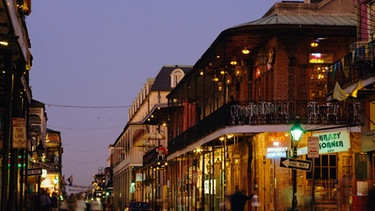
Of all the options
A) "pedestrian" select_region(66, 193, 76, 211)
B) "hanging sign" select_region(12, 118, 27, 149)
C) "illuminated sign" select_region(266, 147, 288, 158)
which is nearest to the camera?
"hanging sign" select_region(12, 118, 27, 149)

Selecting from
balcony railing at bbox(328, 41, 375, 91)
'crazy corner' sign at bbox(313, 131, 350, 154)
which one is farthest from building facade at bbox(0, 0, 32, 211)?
'crazy corner' sign at bbox(313, 131, 350, 154)

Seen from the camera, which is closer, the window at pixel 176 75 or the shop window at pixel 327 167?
the shop window at pixel 327 167

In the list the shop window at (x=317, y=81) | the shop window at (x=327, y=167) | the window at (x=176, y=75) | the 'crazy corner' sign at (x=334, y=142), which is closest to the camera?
the 'crazy corner' sign at (x=334, y=142)

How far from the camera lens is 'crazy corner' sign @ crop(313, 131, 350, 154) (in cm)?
2744

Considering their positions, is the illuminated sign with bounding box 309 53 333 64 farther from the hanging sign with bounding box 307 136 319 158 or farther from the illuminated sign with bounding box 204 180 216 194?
the hanging sign with bounding box 307 136 319 158

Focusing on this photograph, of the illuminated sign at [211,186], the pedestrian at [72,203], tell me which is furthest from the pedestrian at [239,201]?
the illuminated sign at [211,186]

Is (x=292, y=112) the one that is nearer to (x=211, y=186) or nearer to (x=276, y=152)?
(x=276, y=152)

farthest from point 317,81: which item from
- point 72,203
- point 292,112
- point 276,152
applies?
point 72,203

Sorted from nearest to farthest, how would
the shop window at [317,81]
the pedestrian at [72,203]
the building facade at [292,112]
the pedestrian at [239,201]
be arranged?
the pedestrian at [239,201] < the building facade at [292,112] < the pedestrian at [72,203] < the shop window at [317,81]

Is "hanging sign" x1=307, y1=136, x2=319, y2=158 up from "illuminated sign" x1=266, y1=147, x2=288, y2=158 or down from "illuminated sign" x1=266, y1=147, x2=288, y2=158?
down

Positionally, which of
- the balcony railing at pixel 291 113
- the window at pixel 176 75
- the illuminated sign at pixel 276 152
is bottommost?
the illuminated sign at pixel 276 152

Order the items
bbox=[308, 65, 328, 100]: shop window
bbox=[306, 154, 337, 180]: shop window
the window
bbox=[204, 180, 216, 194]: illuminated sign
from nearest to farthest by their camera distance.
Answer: bbox=[306, 154, 337, 180]: shop window → bbox=[308, 65, 328, 100]: shop window → bbox=[204, 180, 216, 194]: illuminated sign → the window

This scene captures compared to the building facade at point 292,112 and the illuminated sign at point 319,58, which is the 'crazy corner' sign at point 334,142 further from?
the illuminated sign at point 319,58

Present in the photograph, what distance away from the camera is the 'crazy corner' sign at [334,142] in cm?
2744
